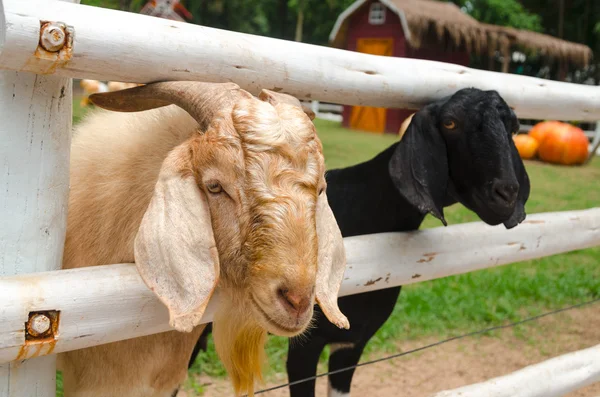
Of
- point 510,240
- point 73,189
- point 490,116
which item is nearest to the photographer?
point 73,189

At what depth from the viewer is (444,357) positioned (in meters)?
4.31

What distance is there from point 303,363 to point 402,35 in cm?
1389

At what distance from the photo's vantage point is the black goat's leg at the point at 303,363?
276 centimetres

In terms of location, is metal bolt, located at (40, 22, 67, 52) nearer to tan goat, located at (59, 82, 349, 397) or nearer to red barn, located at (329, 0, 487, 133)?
tan goat, located at (59, 82, 349, 397)

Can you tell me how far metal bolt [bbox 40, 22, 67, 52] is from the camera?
1505mm

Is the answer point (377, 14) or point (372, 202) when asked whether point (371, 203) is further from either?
point (377, 14)

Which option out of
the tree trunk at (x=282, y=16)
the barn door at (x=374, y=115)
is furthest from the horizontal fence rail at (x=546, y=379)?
the tree trunk at (x=282, y=16)

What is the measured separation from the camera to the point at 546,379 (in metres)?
2.80

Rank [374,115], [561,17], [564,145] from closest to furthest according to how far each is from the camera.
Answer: [564,145] → [374,115] → [561,17]

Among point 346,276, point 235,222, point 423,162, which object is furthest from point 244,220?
point 423,162

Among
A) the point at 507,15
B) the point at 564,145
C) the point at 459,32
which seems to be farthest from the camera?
the point at 507,15

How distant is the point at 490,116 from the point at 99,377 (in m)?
1.62

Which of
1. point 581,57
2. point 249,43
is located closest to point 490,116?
point 249,43

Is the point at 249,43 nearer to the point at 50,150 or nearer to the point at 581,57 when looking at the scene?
the point at 50,150
